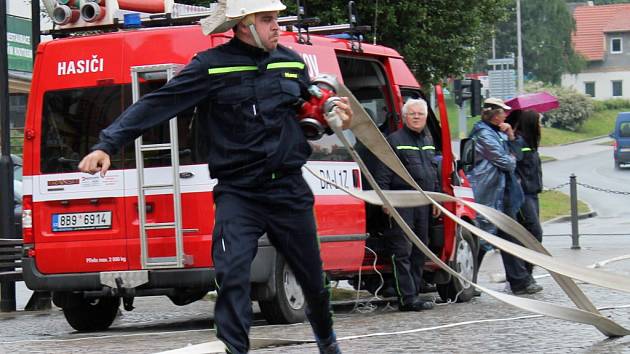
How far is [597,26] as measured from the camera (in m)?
120

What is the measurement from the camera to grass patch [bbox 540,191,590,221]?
33.2 m

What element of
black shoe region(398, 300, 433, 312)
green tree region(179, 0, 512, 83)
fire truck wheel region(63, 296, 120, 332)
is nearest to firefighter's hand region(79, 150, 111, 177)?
fire truck wheel region(63, 296, 120, 332)

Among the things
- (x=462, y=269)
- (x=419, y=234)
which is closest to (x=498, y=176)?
(x=462, y=269)

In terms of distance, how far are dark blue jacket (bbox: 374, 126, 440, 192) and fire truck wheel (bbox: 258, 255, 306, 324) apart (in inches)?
50.8

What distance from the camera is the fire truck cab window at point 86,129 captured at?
33.4 feet

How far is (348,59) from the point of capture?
1198cm

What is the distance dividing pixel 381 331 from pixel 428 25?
38.3ft

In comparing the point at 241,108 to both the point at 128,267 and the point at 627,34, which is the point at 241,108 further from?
the point at 627,34

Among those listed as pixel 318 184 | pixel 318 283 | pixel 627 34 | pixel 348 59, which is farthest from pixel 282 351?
pixel 627 34

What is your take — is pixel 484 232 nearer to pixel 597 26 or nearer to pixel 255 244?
pixel 255 244

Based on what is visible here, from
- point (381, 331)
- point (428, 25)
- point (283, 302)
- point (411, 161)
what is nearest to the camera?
point (381, 331)

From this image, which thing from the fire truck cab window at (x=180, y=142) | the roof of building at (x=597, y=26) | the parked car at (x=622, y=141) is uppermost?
the roof of building at (x=597, y=26)

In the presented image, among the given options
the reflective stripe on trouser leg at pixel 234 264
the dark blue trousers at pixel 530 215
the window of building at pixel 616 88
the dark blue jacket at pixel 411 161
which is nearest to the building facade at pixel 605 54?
the window of building at pixel 616 88

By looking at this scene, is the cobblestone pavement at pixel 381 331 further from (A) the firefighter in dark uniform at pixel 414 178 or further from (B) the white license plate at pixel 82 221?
(B) the white license plate at pixel 82 221
